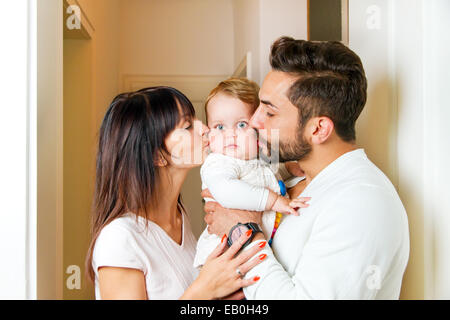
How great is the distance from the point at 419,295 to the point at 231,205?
1.78ft

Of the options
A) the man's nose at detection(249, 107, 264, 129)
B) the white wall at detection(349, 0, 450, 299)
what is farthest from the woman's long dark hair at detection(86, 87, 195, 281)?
the white wall at detection(349, 0, 450, 299)

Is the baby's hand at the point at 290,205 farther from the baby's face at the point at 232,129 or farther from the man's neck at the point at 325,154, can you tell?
the baby's face at the point at 232,129

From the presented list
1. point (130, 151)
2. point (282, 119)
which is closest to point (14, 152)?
point (130, 151)

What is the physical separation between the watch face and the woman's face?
0.30m

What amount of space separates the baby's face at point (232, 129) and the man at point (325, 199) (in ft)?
0.21

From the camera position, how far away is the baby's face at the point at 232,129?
1.20 metres

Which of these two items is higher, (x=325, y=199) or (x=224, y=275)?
(x=325, y=199)

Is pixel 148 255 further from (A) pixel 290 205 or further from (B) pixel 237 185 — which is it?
(A) pixel 290 205

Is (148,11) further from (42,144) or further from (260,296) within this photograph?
(260,296)

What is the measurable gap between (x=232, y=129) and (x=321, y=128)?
0.30m

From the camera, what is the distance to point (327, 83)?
1008 millimetres

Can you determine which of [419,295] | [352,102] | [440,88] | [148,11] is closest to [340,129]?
[352,102]

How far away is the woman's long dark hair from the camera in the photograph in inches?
44.4
